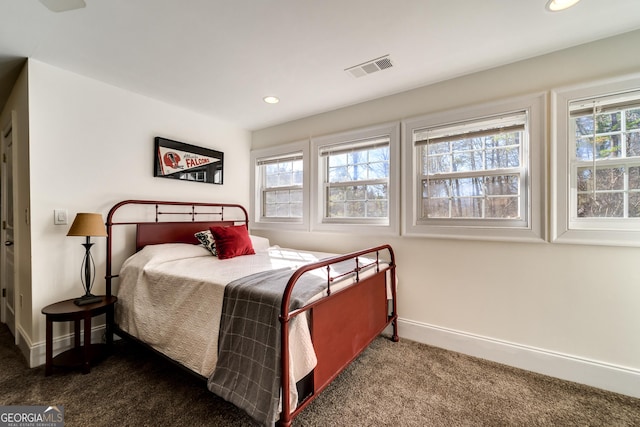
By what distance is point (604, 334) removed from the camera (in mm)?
1783

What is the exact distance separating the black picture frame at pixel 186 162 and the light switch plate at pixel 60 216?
0.81m

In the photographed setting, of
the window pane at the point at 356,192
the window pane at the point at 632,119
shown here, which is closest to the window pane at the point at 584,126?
the window pane at the point at 632,119

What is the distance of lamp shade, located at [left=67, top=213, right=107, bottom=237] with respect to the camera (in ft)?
6.51

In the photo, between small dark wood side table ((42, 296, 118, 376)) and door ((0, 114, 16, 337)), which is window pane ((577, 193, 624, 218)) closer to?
small dark wood side table ((42, 296, 118, 376))

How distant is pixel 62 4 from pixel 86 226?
4.64 ft

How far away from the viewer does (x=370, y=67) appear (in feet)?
7.11

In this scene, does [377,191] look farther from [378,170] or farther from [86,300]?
[86,300]

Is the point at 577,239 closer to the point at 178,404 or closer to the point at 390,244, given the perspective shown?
the point at 390,244

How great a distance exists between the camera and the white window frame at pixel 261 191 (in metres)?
3.24

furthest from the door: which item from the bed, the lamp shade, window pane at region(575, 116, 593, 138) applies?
window pane at region(575, 116, 593, 138)

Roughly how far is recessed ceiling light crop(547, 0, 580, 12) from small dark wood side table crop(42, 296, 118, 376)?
138 inches

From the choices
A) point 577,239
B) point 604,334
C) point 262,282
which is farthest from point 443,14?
point 604,334

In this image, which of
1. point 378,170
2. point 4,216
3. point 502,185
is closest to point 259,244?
point 378,170

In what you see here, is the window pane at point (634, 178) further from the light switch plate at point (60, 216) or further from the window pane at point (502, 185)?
the light switch plate at point (60, 216)
